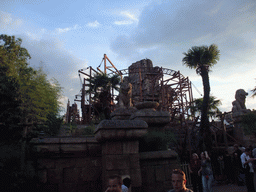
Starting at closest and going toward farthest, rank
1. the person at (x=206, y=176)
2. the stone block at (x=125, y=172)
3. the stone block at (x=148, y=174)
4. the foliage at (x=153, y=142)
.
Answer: the stone block at (x=125, y=172)
the stone block at (x=148, y=174)
the foliage at (x=153, y=142)
the person at (x=206, y=176)

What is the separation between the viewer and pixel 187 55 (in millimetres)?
16609

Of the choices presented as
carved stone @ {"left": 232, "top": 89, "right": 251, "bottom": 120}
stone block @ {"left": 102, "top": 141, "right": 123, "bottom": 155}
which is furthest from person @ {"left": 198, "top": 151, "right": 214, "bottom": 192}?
carved stone @ {"left": 232, "top": 89, "right": 251, "bottom": 120}

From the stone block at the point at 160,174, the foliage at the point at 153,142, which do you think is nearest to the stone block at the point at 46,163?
the foliage at the point at 153,142

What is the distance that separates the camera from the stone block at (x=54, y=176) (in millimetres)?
4289

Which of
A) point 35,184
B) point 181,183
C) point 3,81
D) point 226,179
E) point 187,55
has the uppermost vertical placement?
point 187,55

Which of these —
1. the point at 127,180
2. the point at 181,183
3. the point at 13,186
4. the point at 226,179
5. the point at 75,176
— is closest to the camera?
the point at 181,183

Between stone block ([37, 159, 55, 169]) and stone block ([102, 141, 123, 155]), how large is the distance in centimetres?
123

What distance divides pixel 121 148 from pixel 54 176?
64.1 inches

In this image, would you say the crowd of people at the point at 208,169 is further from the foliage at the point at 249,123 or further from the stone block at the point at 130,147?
the foliage at the point at 249,123

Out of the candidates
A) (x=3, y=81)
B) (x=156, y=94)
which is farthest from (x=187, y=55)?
(x=156, y=94)

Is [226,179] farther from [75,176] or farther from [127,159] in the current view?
[75,176]

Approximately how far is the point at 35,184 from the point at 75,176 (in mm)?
826

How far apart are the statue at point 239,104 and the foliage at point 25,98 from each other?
11929 mm

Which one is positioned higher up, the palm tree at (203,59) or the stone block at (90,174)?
the palm tree at (203,59)
